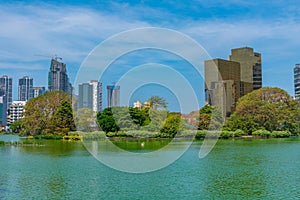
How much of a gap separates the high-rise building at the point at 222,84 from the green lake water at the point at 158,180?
26889 mm

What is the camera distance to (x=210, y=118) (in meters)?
39.0

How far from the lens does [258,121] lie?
4091 centimetres

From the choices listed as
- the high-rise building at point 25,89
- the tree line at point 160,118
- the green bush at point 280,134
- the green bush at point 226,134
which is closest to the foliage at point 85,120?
the tree line at point 160,118

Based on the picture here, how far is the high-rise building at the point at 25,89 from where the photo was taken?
16050cm

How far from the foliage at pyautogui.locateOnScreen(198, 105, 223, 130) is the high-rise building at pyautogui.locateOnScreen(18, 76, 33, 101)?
130 m

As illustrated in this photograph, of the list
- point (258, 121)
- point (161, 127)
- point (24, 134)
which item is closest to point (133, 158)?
point (161, 127)

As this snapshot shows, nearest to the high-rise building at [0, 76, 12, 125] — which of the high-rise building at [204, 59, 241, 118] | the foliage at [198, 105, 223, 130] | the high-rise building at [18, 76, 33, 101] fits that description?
the high-rise building at [18, 76, 33, 101]

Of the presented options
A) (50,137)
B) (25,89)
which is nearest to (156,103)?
(50,137)

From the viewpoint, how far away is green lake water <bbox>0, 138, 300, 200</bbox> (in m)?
11.1

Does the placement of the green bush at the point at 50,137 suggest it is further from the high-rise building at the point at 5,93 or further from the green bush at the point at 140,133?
the high-rise building at the point at 5,93

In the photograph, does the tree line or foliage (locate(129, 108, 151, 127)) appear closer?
the tree line

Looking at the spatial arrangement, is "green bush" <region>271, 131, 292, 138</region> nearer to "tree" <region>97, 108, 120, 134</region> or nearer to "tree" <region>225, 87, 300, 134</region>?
"tree" <region>225, 87, 300, 134</region>

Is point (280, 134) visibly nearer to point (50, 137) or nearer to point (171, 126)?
point (171, 126)

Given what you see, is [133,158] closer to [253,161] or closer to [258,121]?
[253,161]
